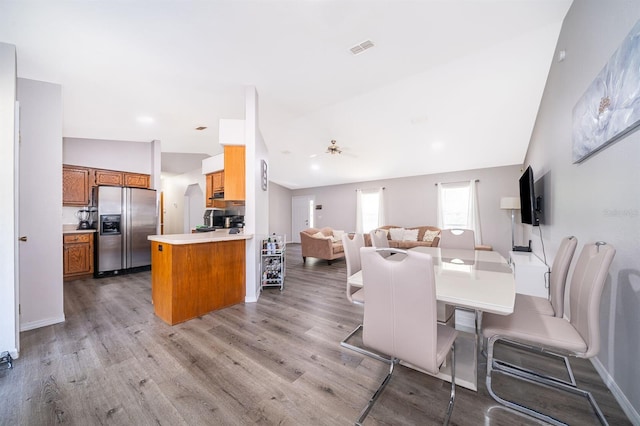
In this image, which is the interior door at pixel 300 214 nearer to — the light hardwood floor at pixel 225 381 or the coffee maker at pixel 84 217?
the coffee maker at pixel 84 217

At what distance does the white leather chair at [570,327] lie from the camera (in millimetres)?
1114

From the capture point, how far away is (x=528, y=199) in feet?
9.91

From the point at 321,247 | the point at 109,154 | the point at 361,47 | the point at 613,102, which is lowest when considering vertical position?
the point at 321,247

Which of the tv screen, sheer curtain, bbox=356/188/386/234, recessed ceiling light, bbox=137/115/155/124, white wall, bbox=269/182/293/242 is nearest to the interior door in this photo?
white wall, bbox=269/182/293/242

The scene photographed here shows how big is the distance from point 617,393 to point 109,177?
7131 millimetres

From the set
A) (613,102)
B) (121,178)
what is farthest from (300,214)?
(613,102)

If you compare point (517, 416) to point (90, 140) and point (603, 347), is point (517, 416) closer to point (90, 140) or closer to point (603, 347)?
point (603, 347)

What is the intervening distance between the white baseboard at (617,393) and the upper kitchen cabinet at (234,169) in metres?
3.73

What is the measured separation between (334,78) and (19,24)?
2.85 metres

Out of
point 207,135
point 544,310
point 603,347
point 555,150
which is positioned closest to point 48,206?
point 207,135

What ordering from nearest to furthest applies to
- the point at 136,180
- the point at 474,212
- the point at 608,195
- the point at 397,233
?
the point at 608,195 < the point at 136,180 < the point at 474,212 < the point at 397,233

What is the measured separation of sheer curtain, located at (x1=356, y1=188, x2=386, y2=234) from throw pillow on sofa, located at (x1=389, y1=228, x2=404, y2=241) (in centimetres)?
85

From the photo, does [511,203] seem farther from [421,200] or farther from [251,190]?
[251,190]

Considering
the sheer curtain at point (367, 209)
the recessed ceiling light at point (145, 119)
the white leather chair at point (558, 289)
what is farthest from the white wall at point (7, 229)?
the sheer curtain at point (367, 209)
